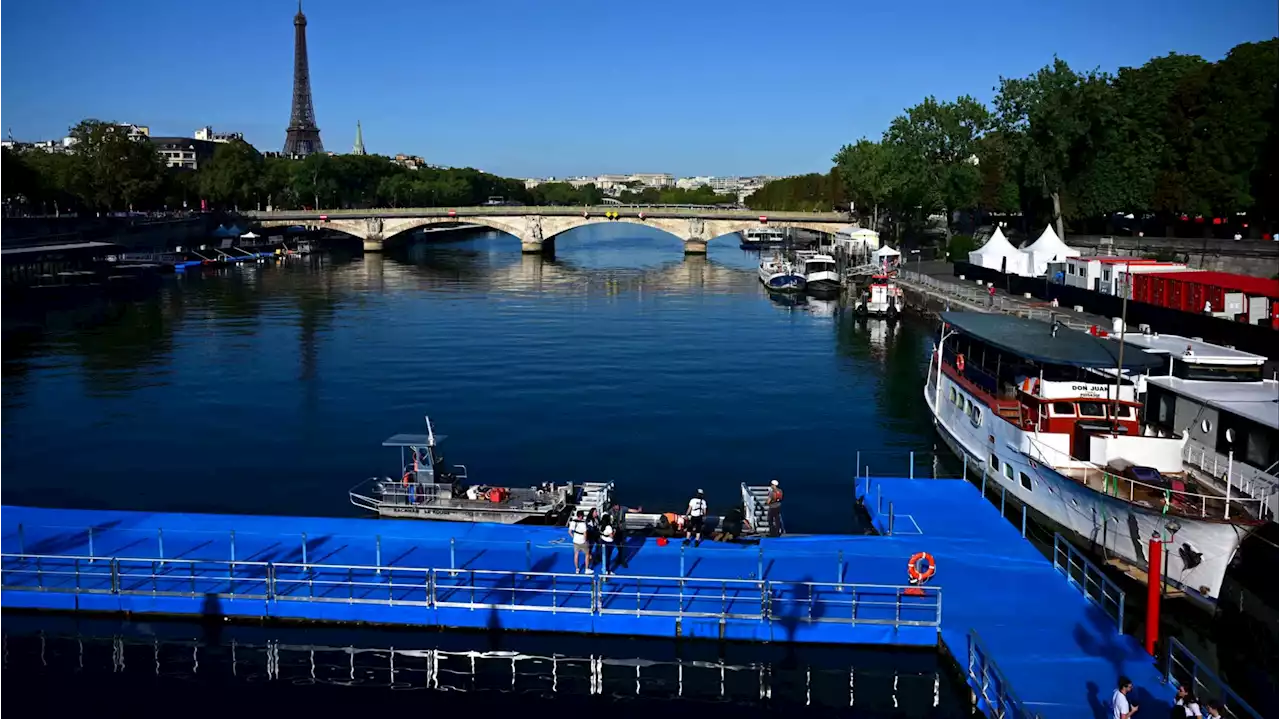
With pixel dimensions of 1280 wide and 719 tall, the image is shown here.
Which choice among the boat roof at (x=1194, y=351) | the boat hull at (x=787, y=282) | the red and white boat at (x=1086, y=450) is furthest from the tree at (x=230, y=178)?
the boat roof at (x=1194, y=351)

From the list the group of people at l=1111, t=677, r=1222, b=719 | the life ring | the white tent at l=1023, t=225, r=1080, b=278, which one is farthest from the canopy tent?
the group of people at l=1111, t=677, r=1222, b=719

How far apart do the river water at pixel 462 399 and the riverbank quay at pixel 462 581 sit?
19.5ft

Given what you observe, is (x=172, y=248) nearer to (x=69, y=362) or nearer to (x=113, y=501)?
(x=69, y=362)

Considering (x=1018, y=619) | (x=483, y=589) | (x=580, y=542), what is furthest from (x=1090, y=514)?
(x=483, y=589)

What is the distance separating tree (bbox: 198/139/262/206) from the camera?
149 m

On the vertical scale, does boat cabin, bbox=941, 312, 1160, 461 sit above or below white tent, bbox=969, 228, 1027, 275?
below

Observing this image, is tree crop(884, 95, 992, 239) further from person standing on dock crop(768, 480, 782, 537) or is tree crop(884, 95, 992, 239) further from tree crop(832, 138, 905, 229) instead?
person standing on dock crop(768, 480, 782, 537)

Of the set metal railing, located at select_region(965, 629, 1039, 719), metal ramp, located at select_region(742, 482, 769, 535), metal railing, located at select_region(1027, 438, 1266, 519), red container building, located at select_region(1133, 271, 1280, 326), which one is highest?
red container building, located at select_region(1133, 271, 1280, 326)

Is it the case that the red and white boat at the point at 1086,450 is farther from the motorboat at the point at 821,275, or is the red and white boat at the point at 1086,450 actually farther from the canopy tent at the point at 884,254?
the canopy tent at the point at 884,254

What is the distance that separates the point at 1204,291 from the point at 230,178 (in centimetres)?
13032

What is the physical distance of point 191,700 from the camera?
19766 millimetres

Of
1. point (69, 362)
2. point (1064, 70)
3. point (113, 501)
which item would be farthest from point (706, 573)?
point (1064, 70)

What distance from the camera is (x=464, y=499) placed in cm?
2780

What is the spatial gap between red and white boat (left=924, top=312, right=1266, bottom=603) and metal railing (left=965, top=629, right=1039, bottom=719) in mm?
6858
